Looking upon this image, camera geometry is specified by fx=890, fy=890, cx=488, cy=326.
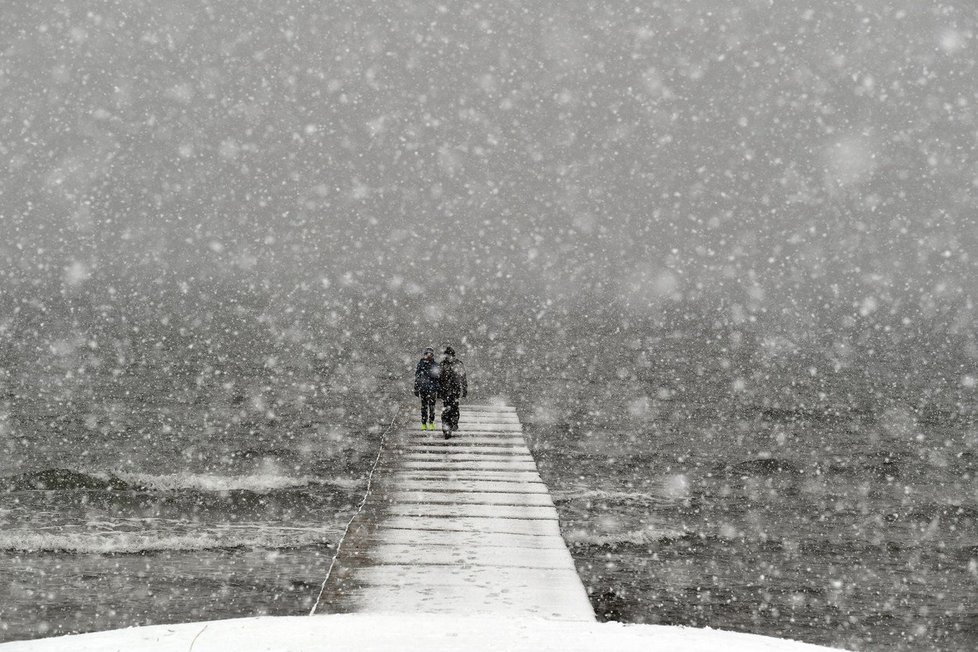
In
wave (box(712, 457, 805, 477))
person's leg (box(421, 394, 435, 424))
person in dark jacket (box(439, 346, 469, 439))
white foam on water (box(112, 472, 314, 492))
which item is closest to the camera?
person in dark jacket (box(439, 346, 469, 439))

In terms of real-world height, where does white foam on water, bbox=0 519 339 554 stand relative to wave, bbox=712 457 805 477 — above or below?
below

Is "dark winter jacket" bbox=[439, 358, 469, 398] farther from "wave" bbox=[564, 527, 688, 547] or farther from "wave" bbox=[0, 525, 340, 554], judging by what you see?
"wave" bbox=[0, 525, 340, 554]

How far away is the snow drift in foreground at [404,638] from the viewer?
3.39 meters

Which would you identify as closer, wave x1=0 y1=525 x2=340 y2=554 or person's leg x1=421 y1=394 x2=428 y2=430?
person's leg x1=421 y1=394 x2=428 y2=430

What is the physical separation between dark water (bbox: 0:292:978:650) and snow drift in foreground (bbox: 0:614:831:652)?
40.0 feet

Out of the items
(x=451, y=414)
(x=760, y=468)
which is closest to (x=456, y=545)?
(x=451, y=414)

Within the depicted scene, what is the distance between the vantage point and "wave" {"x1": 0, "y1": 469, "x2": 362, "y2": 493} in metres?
26.3

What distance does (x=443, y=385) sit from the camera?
1639 cm

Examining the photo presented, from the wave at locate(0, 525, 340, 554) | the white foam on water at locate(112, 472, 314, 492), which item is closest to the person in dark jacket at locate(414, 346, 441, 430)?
the wave at locate(0, 525, 340, 554)

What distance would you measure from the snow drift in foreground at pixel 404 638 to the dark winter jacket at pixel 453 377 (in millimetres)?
11965

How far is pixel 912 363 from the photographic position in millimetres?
98938

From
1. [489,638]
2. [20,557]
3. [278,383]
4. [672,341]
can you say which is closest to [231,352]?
[278,383]

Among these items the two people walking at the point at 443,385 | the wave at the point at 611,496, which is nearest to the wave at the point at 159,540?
the two people walking at the point at 443,385

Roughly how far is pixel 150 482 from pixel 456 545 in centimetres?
1996
